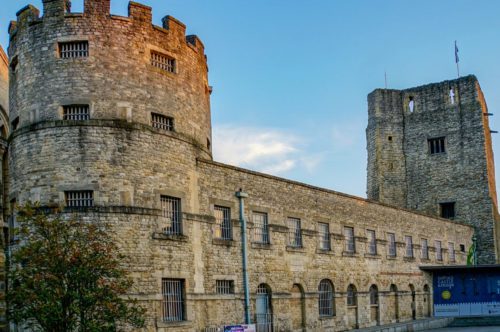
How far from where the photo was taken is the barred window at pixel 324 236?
106 ft

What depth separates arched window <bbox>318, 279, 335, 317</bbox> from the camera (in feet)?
103

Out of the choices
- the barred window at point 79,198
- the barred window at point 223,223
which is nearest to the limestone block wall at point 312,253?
the barred window at point 223,223

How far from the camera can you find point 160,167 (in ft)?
76.1

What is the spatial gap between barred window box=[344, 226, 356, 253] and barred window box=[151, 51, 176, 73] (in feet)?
46.7

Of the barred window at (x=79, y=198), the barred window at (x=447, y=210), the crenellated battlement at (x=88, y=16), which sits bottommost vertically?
the barred window at (x=79, y=198)

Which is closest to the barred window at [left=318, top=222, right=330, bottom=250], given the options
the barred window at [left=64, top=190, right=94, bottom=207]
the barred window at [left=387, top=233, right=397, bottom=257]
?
the barred window at [left=387, top=233, right=397, bottom=257]

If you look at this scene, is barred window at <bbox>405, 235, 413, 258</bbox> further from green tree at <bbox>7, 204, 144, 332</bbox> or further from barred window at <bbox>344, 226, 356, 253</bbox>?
green tree at <bbox>7, 204, 144, 332</bbox>

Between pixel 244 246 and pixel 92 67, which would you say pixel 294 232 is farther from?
pixel 92 67

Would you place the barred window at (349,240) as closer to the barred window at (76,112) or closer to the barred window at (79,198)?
the barred window at (79,198)

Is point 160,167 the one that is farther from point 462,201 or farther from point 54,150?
point 462,201

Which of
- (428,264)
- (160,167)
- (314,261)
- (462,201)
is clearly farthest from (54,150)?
(462,201)

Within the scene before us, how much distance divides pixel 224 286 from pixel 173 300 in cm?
310

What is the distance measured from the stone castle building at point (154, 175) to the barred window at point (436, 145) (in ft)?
81.8

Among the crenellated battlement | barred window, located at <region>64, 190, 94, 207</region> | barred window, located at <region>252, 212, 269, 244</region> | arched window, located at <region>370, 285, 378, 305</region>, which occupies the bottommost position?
arched window, located at <region>370, 285, 378, 305</region>
